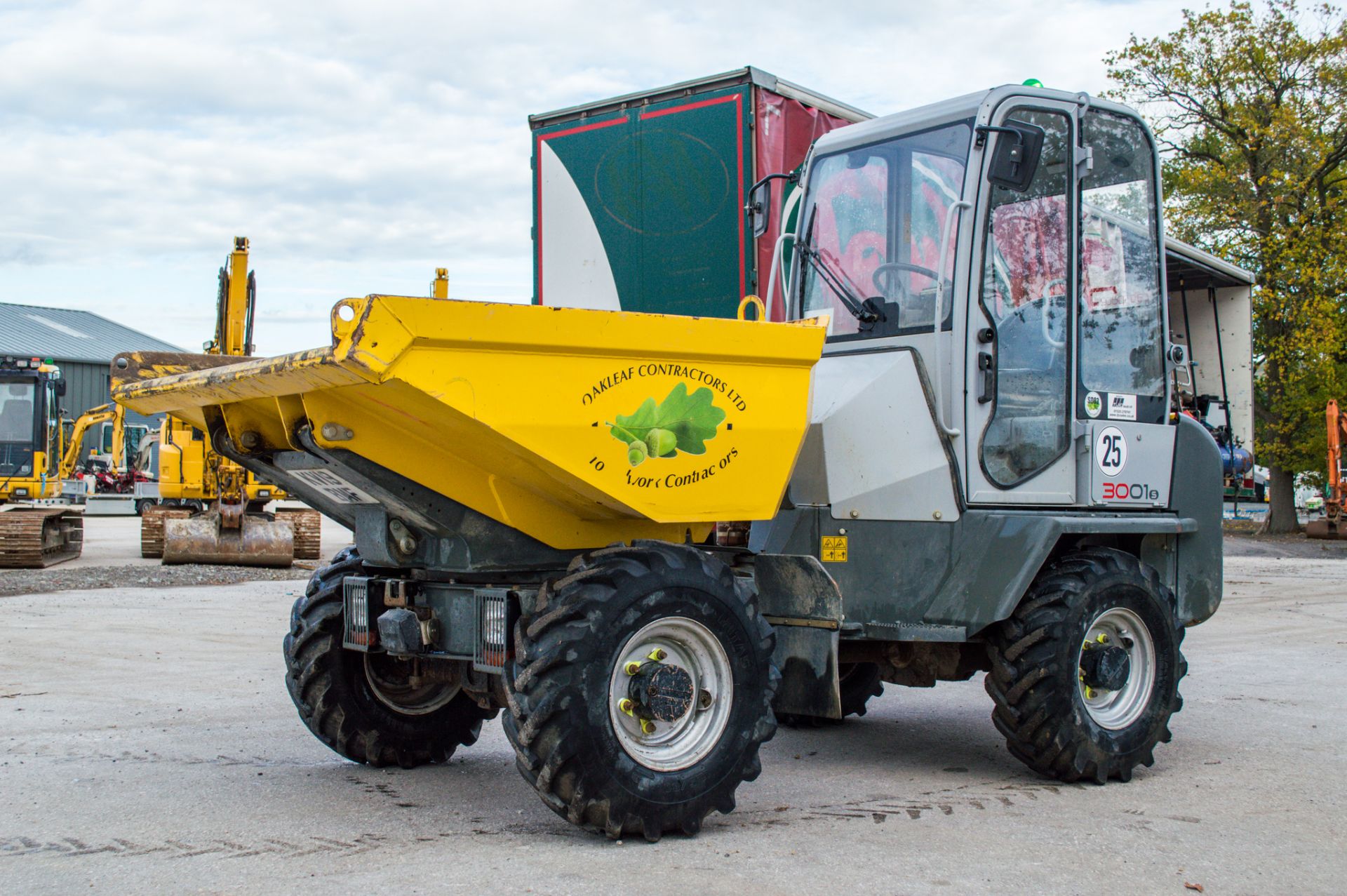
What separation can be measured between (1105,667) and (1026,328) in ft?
5.14

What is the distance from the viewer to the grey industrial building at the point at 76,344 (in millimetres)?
52750

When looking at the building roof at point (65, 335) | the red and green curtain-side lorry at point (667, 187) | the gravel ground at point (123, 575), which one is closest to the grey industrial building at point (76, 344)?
the building roof at point (65, 335)

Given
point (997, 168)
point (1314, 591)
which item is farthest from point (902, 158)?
point (1314, 591)

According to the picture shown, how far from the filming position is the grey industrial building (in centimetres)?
5275

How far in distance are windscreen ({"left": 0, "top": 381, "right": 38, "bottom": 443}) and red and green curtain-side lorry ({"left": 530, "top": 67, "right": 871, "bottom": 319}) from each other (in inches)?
579

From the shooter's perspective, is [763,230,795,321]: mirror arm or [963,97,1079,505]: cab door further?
[763,230,795,321]: mirror arm

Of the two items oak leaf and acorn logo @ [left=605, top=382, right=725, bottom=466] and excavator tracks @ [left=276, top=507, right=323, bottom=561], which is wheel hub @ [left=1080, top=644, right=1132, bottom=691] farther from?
excavator tracks @ [left=276, top=507, right=323, bottom=561]

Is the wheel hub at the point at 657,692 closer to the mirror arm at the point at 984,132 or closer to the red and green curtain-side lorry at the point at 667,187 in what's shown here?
the mirror arm at the point at 984,132

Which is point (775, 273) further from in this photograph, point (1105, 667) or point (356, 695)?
point (356, 695)

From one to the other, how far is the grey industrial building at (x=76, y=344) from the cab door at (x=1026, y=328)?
1830 inches

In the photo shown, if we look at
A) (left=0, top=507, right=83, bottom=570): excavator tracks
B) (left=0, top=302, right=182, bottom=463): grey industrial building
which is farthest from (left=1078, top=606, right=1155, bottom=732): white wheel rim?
(left=0, top=302, right=182, bottom=463): grey industrial building

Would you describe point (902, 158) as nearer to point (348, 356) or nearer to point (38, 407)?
point (348, 356)

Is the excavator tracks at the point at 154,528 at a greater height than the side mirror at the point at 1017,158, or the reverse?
the side mirror at the point at 1017,158

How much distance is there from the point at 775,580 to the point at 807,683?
0.46m
